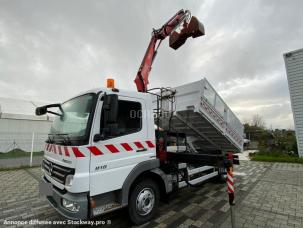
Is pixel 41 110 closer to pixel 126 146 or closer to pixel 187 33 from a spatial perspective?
pixel 126 146

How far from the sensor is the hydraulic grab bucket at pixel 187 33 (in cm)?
457

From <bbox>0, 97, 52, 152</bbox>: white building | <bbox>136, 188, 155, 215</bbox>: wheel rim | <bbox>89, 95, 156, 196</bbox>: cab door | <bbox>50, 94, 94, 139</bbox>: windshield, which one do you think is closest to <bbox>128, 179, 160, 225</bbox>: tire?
<bbox>136, 188, 155, 215</bbox>: wheel rim

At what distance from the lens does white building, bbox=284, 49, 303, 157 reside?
9.70m

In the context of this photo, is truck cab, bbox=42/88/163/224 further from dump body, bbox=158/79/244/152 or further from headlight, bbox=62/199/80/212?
dump body, bbox=158/79/244/152

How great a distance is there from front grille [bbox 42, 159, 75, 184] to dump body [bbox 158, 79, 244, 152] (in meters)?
2.56

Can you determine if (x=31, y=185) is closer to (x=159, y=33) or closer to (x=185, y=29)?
(x=159, y=33)

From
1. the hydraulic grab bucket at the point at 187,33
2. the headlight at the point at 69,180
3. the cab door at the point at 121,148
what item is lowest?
the headlight at the point at 69,180

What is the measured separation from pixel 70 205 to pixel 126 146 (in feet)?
3.63

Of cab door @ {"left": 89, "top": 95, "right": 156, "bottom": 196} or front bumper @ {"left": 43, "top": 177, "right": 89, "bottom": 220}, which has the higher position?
cab door @ {"left": 89, "top": 95, "right": 156, "bottom": 196}

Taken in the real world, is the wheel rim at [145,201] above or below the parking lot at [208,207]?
above

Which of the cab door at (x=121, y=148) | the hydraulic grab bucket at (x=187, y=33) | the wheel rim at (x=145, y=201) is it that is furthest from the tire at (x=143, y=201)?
the hydraulic grab bucket at (x=187, y=33)

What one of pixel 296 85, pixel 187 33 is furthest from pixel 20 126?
pixel 296 85

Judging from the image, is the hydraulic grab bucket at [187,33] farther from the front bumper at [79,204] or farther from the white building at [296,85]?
the white building at [296,85]

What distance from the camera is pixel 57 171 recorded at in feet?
9.11
